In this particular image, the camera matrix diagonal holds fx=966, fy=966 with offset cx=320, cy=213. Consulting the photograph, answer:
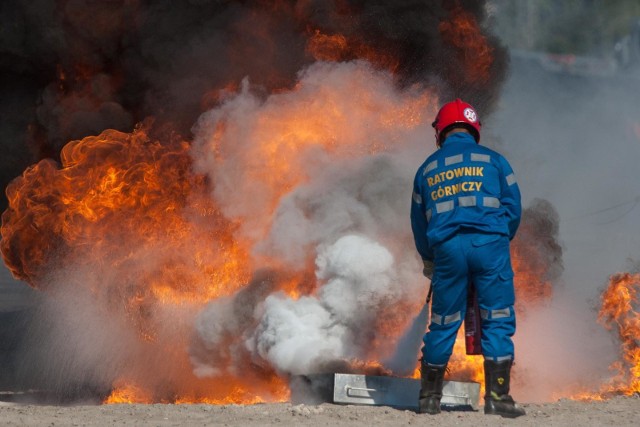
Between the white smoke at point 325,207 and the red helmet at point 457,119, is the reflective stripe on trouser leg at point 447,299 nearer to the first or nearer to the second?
the red helmet at point 457,119

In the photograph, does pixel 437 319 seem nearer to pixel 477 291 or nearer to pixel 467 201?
pixel 477 291

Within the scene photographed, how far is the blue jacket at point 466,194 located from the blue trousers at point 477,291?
0.09 meters

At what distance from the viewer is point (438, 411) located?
22.2 feet

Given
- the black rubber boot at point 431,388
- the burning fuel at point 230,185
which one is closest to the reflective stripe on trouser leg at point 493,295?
the black rubber boot at point 431,388

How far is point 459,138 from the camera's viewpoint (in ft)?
23.1

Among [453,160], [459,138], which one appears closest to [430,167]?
[453,160]

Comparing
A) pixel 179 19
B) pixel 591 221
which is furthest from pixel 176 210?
pixel 591 221

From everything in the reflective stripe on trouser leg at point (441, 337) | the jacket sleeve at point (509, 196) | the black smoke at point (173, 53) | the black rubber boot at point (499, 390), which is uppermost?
the black smoke at point (173, 53)

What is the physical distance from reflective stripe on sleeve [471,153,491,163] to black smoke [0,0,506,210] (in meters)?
3.06

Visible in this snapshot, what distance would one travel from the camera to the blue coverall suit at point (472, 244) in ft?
21.6

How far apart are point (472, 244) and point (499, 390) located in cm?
101

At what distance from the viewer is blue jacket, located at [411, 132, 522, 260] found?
664 cm

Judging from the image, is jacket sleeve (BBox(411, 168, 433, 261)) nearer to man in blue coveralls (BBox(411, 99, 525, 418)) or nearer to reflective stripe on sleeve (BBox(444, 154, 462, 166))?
man in blue coveralls (BBox(411, 99, 525, 418))

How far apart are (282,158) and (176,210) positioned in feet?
4.44
